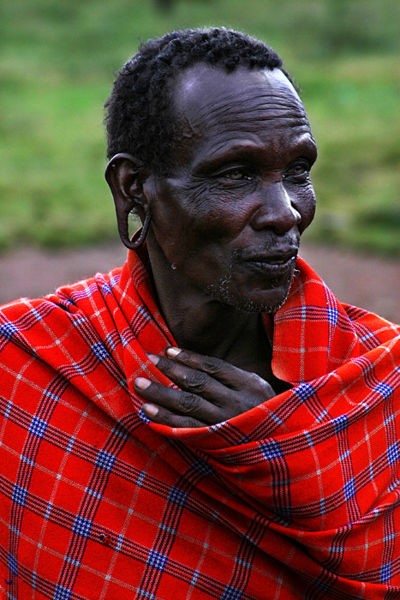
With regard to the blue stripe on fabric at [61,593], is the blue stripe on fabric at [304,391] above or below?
above

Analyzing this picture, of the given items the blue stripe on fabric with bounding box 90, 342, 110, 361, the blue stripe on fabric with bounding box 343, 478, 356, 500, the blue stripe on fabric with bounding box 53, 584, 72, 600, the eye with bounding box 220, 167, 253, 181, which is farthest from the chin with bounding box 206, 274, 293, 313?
the blue stripe on fabric with bounding box 53, 584, 72, 600

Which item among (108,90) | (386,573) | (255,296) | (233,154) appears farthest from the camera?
(108,90)

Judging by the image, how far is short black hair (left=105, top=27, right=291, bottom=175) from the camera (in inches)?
102

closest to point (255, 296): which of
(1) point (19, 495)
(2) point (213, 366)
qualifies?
(2) point (213, 366)

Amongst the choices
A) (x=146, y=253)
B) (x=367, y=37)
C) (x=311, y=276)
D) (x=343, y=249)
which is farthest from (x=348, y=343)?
(x=367, y=37)

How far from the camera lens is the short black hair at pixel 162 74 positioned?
2.58 m

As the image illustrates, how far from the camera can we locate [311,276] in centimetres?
286

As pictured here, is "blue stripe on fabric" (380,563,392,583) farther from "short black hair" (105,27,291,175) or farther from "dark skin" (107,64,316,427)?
"short black hair" (105,27,291,175)

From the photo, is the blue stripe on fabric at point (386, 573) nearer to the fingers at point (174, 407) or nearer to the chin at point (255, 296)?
the fingers at point (174, 407)

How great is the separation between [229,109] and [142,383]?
713 millimetres

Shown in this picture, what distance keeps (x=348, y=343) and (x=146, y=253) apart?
61cm

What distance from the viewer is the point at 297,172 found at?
2619 millimetres

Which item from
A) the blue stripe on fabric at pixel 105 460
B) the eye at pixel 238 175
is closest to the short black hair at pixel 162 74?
the eye at pixel 238 175

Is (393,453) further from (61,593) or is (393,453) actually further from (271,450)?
(61,593)
